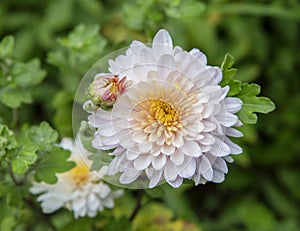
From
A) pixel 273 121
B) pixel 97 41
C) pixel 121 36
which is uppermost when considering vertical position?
pixel 97 41

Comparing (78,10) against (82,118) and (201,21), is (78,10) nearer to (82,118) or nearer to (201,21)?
(201,21)

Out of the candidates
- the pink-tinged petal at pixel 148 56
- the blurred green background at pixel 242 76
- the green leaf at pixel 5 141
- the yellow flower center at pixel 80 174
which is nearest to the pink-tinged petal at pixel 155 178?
the pink-tinged petal at pixel 148 56

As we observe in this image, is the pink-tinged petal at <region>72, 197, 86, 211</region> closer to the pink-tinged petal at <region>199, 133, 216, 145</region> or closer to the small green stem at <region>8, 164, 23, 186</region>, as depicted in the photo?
the small green stem at <region>8, 164, 23, 186</region>

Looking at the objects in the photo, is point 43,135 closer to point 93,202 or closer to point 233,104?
point 93,202

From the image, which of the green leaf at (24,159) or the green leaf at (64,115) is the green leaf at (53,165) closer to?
the green leaf at (24,159)

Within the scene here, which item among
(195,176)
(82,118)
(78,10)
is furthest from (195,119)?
(78,10)

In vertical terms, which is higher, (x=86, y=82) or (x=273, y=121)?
(x=86, y=82)
